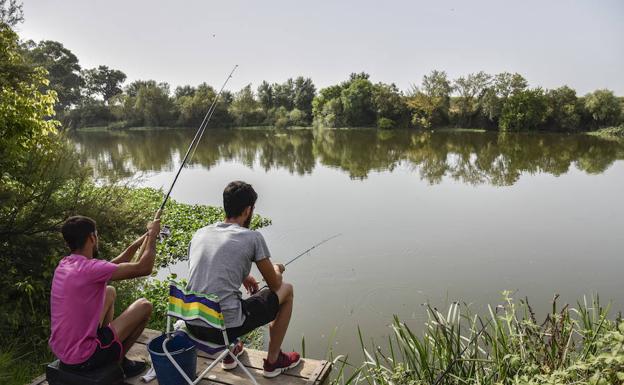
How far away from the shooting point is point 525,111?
36.5 metres

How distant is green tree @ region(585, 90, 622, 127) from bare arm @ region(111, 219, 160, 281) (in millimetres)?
41337

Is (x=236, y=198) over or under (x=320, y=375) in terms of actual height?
over

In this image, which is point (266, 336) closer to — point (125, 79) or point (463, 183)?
point (463, 183)

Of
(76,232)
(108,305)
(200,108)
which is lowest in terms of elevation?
(108,305)

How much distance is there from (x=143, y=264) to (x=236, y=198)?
0.75 m

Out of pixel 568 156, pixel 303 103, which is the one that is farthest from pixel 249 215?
pixel 303 103

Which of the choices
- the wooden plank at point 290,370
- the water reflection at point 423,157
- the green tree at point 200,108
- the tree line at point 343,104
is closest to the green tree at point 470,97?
the tree line at point 343,104

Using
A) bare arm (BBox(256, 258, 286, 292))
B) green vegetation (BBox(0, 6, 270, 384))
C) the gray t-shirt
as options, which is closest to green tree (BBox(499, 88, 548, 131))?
green vegetation (BBox(0, 6, 270, 384))

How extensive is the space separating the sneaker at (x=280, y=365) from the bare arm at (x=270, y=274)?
56cm

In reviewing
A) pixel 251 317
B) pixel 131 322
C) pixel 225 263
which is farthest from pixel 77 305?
pixel 251 317

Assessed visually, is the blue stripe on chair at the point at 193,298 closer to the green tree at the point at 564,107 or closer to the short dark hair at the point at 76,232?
the short dark hair at the point at 76,232

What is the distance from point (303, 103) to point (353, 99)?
11.8 m

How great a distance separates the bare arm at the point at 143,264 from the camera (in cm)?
266

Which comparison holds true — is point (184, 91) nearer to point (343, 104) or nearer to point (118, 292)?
point (343, 104)
